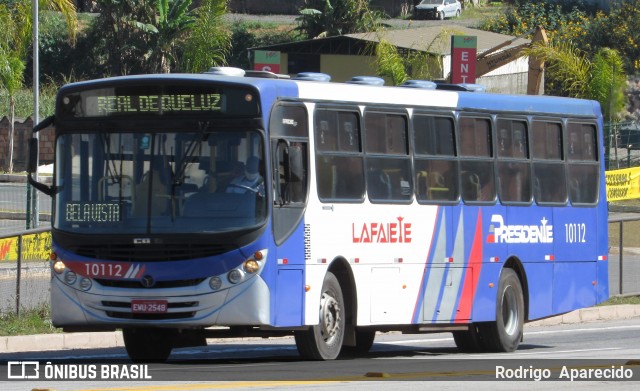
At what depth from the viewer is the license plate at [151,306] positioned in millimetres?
13633

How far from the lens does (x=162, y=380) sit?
37.8 feet

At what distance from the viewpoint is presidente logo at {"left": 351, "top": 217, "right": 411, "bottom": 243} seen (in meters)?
15.2

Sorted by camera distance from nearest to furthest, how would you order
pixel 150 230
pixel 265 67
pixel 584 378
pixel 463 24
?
pixel 584 378, pixel 150 230, pixel 265 67, pixel 463 24

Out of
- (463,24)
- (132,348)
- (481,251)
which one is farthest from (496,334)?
(463,24)

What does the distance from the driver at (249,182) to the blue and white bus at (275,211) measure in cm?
1

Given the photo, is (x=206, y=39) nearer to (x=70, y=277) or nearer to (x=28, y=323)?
(x=28, y=323)

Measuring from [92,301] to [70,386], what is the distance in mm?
2907

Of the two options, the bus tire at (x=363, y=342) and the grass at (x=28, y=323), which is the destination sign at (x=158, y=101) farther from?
the bus tire at (x=363, y=342)

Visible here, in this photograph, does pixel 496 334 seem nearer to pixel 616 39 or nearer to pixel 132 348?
pixel 132 348

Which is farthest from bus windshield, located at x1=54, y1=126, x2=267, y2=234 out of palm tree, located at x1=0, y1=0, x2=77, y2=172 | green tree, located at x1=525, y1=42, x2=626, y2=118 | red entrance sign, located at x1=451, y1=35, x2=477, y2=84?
green tree, located at x1=525, y1=42, x2=626, y2=118

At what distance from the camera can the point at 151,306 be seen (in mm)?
13648

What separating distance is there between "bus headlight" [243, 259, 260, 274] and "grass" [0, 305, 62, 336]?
15.7ft

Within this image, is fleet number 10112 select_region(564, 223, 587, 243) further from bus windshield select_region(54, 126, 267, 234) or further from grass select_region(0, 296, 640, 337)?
grass select_region(0, 296, 640, 337)

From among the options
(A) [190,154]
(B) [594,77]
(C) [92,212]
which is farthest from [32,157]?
(B) [594,77]
